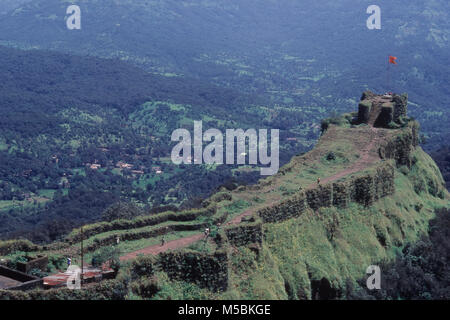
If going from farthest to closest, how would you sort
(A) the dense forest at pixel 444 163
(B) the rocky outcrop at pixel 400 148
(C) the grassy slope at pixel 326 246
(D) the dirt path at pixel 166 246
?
(A) the dense forest at pixel 444 163 → (B) the rocky outcrop at pixel 400 148 → (C) the grassy slope at pixel 326 246 → (D) the dirt path at pixel 166 246

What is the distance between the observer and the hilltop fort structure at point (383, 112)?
4853 cm

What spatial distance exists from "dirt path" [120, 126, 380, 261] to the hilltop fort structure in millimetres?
1824

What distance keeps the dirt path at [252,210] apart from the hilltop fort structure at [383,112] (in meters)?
1.82

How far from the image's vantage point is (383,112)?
4869 cm

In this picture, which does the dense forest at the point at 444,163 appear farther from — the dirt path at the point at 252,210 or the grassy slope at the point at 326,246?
the grassy slope at the point at 326,246

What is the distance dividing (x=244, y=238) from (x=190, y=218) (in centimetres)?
322

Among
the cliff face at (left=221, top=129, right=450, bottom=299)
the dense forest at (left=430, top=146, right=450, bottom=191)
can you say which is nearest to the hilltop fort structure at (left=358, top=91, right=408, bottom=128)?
the cliff face at (left=221, top=129, right=450, bottom=299)

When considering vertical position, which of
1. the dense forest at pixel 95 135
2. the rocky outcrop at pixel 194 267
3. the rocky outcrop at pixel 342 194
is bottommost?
the rocky outcrop at pixel 194 267

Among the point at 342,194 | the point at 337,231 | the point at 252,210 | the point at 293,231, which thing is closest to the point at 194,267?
the point at 252,210

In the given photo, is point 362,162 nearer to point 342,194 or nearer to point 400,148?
point 400,148

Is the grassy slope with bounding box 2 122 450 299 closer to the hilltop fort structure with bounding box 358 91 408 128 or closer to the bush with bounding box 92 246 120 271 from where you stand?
the bush with bounding box 92 246 120 271

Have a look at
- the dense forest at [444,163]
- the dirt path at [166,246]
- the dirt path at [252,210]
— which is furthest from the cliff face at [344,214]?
the dense forest at [444,163]

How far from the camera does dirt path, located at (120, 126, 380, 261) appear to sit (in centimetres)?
2725
